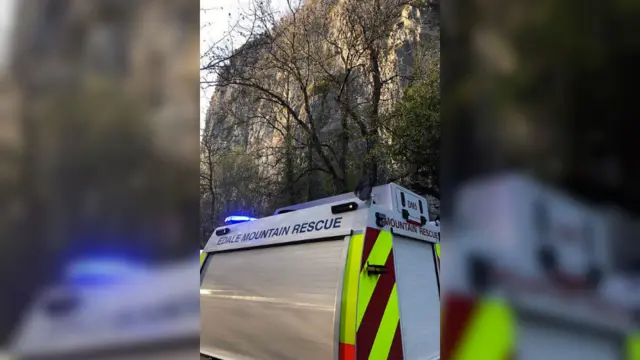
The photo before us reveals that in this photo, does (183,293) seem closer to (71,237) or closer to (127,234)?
(127,234)

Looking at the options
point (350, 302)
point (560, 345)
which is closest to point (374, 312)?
point (350, 302)

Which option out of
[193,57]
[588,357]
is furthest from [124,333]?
[588,357]

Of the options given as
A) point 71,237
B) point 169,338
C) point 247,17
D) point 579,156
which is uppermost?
point 247,17

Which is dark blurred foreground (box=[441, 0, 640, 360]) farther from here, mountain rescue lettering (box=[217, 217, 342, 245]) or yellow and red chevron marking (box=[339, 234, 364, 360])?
mountain rescue lettering (box=[217, 217, 342, 245])

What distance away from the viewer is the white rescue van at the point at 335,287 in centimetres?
363

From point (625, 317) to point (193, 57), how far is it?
1.22 m

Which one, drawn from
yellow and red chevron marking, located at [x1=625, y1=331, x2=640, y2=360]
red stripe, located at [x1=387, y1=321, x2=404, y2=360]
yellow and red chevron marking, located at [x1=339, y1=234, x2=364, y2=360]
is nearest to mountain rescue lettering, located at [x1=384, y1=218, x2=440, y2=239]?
yellow and red chevron marking, located at [x1=339, y1=234, x2=364, y2=360]

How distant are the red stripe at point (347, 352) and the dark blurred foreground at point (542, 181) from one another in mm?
2398

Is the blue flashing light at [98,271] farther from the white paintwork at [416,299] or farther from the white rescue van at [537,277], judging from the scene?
the white paintwork at [416,299]

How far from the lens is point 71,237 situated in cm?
119

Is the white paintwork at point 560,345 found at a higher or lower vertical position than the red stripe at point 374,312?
higher

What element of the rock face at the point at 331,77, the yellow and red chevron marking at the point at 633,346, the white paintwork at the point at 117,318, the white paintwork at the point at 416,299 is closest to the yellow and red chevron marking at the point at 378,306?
the white paintwork at the point at 416,299

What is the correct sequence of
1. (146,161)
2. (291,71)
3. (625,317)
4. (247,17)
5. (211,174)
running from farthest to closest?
(211,174) < (291,71) < (247,17) < (146,161) < (625,317)

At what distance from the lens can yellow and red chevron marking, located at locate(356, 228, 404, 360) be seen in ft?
11.6
